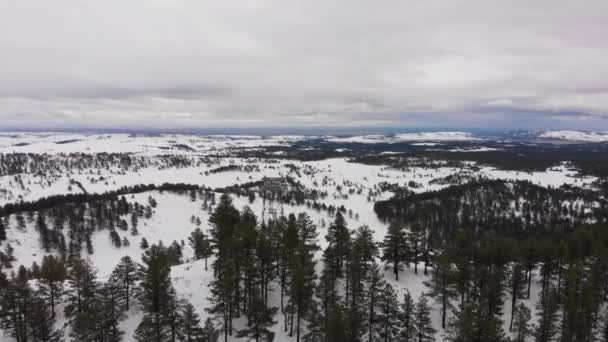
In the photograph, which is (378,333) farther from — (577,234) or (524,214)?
(524,214)

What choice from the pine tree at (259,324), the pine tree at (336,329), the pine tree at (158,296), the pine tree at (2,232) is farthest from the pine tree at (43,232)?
the pine tree at (336,329)

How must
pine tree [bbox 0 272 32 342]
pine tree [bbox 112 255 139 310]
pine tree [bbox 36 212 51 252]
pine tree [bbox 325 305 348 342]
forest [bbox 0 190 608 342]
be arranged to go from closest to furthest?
pine tree [bbox 325 305 348 342] < pine tree [bbox 0 272 32 342] < forest [bbox 0 190 608 342] < pine tree [bbox 112 255 139 310] < pine tree [bbox 36 212 51 252]

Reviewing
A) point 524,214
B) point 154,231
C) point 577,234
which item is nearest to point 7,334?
point 577,234

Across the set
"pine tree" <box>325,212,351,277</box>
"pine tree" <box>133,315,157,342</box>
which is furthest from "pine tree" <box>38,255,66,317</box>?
"pine tree" <box>325,212,351,277</box>

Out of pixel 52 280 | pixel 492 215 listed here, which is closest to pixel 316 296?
pixel 52 280

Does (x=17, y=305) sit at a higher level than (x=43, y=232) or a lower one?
higher

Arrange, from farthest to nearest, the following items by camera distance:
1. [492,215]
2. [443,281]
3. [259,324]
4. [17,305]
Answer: [492,215] → [443,281] → [259,324] → [17,305]

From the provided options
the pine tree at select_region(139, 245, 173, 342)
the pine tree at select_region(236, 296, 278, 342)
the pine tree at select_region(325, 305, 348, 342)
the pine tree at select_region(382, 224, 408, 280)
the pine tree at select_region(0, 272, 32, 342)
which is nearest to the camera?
the pine tree at select_region(325, 305, 348, 342)

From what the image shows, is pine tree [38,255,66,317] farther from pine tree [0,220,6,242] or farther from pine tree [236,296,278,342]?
pine tree [0,220,6,242]

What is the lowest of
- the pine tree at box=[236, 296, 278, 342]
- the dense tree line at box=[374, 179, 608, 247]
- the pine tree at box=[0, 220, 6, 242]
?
the dense tree line at box=[374, 179, 608, 247]

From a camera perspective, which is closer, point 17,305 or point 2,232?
point 17,305

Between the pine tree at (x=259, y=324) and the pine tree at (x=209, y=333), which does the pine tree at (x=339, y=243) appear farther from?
the pine tree at (x=209, y=333)

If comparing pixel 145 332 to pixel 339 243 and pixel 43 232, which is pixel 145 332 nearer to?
pixel 339 243
